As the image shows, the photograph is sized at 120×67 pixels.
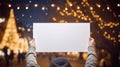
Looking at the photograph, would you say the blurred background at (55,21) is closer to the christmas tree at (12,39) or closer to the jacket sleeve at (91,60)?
the christmas tree at (12,39)

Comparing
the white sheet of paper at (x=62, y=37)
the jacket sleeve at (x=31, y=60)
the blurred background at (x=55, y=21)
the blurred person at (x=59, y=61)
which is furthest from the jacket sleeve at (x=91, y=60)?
the blurred background at (x=55, y=21)

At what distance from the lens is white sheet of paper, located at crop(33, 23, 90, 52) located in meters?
2.75

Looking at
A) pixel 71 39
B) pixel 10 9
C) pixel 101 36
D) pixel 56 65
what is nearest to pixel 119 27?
pixel 101 36

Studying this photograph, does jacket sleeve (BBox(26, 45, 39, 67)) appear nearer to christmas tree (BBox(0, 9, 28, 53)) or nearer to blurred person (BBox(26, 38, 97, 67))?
blurred person (BBox(26, 38, 97, 67))

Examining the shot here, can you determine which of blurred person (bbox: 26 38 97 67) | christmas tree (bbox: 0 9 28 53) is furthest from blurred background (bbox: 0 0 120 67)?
blurred person (bbox: 26 38 97 67)

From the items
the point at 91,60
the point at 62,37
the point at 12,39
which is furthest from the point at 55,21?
the point at 91,60

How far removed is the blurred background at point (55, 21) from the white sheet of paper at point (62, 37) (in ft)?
0.26

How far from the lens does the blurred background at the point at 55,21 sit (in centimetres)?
283

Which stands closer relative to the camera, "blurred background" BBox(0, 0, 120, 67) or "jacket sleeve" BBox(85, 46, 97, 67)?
"jacket sleeve" BBox(85, 46, 97, 67)

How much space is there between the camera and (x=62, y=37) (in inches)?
109

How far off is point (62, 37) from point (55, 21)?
0.16 metres

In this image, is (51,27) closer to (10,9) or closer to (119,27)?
(10,9)

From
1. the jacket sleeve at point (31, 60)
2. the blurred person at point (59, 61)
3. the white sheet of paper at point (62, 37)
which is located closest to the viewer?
the blurred person at point (59, 61)

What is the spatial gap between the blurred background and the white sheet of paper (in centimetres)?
8
